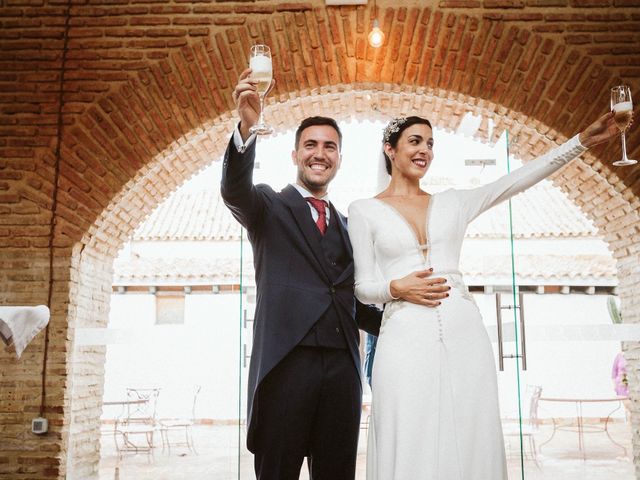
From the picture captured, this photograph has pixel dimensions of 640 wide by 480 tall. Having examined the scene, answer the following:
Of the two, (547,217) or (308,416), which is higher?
(547,217)

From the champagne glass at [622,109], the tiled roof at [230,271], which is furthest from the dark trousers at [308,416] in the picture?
the tiled roof at [230,271]

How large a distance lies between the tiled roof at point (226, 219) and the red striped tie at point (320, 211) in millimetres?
11433

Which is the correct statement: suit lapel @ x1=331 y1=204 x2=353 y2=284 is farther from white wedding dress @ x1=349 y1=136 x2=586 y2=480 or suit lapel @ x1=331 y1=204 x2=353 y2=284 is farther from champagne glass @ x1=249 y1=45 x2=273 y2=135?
champagne glass @ x1=249 y1=45 x2=273 y2=135

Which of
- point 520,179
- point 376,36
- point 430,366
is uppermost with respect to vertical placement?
point 376,36

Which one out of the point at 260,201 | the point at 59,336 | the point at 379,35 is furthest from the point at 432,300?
the point at 59,336

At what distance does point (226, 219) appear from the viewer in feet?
48.0

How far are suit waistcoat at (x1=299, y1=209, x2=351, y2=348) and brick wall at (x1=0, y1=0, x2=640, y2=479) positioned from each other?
2.59 meters

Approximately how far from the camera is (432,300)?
6.82ft

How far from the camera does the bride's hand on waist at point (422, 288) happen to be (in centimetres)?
207

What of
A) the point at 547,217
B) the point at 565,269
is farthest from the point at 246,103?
the point at 547,217

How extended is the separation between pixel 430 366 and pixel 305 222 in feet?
2.22

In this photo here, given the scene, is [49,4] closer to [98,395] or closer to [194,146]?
[194,146]

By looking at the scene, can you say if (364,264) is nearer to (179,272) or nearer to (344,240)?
(344,240)

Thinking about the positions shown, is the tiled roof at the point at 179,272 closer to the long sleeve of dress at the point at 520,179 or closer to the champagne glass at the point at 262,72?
the champagne glass at the point at 262,72
